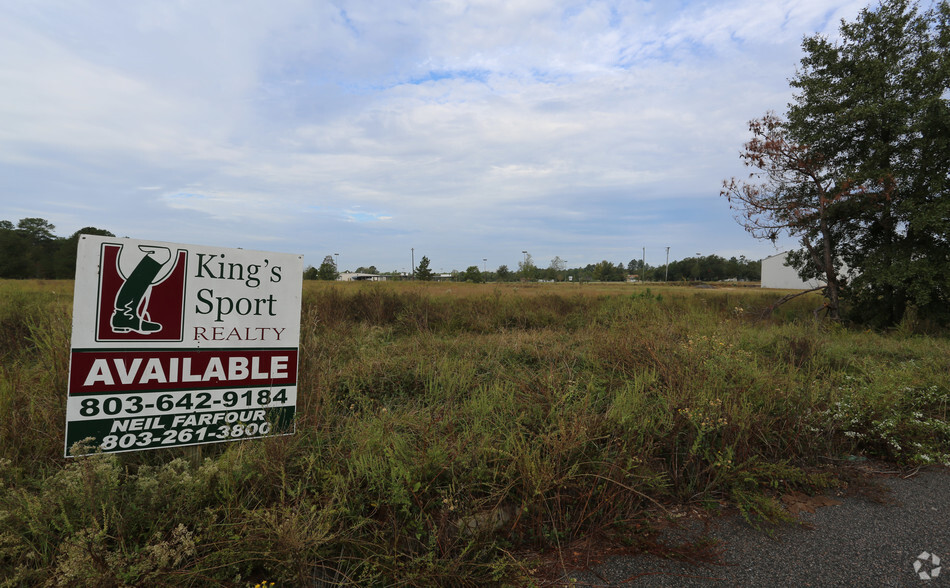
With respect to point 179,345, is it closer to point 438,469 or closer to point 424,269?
point 438,469

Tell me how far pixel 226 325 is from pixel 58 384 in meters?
1.88

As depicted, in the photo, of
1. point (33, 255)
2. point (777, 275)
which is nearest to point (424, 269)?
point (33, 255)

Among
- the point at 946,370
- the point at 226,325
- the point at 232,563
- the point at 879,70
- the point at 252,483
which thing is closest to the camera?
the point at 232,563

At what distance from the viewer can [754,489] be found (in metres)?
3.55

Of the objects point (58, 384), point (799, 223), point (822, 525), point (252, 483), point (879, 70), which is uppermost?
Answer: point (879, 70)

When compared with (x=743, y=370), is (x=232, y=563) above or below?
below

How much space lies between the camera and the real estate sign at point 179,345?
2.91 meters

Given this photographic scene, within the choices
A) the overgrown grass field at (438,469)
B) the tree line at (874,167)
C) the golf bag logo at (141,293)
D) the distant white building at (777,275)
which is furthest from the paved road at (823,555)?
the distant white building at (777,275)

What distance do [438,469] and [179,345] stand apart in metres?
1.95

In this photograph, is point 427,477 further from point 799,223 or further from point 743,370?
point 799,223

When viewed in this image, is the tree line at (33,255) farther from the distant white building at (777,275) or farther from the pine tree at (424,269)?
the distant white building at (777,275)

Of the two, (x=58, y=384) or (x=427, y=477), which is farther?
(x=58, y=384)

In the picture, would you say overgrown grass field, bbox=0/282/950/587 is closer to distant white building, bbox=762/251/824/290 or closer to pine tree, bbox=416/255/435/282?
pine tree, bbox=416/255/435/282

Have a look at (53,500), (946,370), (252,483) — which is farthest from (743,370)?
(53,500)
